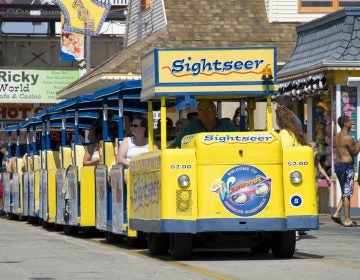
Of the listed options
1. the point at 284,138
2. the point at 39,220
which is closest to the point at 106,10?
the point at 39,220

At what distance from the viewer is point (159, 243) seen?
1517 centimetres

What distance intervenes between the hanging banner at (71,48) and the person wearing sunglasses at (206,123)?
115ft

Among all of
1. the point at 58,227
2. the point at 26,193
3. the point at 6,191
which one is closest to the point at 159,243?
the point at 58,227

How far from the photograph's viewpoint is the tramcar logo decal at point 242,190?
1426 cm

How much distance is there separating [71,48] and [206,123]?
35.5m

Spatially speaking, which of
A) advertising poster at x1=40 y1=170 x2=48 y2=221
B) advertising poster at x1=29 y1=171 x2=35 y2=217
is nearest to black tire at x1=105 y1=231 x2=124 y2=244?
advertising poster at x1=40 y1=170 x2=48 y2=221

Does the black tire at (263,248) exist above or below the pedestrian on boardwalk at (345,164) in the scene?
below

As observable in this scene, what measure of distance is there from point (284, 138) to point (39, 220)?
10373mm

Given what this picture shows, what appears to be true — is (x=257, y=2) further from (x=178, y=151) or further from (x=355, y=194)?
(x=178, y=151)

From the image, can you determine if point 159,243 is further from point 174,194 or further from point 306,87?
point 306,87

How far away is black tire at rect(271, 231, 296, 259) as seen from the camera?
575 inches

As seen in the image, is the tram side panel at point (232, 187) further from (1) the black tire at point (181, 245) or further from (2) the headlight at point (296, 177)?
(1) the black tire at point (181, 245)

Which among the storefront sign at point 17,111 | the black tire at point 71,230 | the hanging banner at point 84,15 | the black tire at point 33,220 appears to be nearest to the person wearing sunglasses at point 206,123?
the black tire at point 71,230

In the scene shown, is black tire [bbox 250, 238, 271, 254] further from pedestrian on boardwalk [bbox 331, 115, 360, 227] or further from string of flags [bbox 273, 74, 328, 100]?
string of flags [bbox 273, 74, 328, 100]
